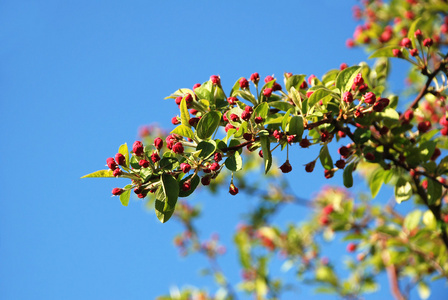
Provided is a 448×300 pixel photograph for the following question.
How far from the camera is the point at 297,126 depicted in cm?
171

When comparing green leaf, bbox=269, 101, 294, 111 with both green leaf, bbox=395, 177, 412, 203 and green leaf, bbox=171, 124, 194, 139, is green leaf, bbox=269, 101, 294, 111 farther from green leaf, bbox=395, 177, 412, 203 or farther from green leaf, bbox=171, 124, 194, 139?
green leaf, bbox=395, 177, 412, 203

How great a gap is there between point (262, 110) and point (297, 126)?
0.16 meters

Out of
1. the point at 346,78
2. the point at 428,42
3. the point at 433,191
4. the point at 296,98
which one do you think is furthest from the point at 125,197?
the point at 428,42

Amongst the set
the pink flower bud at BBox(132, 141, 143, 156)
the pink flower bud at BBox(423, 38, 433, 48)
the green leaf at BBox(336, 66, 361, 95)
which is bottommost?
the pink flower bud at BBox(132, 141, 143, 156)

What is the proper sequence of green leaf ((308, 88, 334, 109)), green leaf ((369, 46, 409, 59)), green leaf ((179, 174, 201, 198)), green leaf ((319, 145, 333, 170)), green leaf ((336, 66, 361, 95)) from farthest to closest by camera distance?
green leaf ((369, 46, 409, 59)), green leaf ((319, 145, 333, 170)), green leaf ((336, 66, 361, 95)), green leaf ((308, 88, 334, 109)), green leaf ((179, 174, 201, 198))

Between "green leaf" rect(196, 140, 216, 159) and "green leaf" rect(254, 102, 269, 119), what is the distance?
0.75ft

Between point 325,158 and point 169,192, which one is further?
point 325,158

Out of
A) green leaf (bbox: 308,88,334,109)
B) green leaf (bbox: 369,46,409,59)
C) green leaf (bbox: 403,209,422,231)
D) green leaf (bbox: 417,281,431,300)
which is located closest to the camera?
green leaf (bbox: 308,88,334,109)

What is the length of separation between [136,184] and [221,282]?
14.5ft

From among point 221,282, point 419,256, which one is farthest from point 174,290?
point 419,256

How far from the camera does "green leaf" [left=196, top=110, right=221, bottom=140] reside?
1.68 meters

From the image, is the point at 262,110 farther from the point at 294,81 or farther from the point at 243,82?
the point at 294,81

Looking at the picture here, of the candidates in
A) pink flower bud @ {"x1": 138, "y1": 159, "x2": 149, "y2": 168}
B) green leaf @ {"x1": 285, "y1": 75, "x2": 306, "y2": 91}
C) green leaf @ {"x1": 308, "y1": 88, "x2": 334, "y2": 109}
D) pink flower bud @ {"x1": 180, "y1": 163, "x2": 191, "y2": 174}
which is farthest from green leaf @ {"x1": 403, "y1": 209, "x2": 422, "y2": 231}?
pink flower bud @ {"x1": 138, "y1": 159, "x2": 149, "y2": 168}

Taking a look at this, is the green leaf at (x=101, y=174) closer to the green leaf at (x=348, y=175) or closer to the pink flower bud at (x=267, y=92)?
the pink flower bud at (x=267, y=92)
